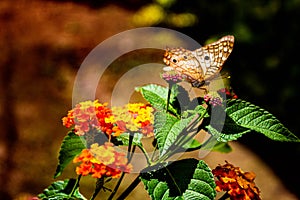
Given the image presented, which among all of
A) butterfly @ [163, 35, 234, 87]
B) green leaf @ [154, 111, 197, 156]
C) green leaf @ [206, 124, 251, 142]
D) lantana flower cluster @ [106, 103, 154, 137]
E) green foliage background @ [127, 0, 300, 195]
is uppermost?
butterfly @ [163, 35, 234, 87]

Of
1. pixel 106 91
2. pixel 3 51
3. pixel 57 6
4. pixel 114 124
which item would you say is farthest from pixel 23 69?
pixel 114 124

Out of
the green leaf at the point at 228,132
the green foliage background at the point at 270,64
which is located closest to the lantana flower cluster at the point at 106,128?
the green leaf at the point at 228,132

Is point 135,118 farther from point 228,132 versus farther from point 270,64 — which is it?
point 270,64

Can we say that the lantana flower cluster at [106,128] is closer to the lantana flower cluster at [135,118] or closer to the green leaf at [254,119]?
the lantana flower cluster at [135,118]

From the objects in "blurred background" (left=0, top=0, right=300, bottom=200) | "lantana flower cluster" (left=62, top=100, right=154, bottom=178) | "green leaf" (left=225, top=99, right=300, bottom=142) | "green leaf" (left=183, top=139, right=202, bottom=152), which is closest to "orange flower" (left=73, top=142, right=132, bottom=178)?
"lantana flower cluster" (left=62, top=100, right=154, bottom=178)

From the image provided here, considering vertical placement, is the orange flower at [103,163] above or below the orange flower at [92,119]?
below

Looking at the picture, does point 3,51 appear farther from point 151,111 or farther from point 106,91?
point 151,111

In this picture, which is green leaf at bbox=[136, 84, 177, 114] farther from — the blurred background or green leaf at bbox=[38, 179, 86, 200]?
the blurred background
